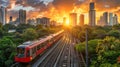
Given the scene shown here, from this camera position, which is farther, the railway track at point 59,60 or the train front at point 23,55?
the railway track at point 59,60

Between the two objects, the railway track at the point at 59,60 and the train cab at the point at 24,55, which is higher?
the train cab at the point at 24,55

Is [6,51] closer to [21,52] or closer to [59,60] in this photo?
[59,60]

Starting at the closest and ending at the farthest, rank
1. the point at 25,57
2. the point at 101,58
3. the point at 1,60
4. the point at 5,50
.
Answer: the point at 101,58 < the point at 25,57 < the point at 1,60 < the point at 5,50

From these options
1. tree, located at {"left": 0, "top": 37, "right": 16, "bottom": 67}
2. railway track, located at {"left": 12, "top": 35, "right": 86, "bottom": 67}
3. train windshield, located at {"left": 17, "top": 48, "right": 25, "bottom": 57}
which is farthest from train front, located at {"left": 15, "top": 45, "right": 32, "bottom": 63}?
tree, located at {"left": 0, "top": 37, "right": 16, "bottom": 67}

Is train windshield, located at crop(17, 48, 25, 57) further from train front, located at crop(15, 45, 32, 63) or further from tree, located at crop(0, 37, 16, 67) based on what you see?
tree, located at crop(0, 37, 16, 67)

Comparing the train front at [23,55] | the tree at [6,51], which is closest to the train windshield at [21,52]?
the train front at [23,55]

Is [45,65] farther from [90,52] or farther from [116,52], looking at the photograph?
[116,52]

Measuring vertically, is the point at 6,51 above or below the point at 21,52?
below

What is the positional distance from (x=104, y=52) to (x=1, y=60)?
95.6 ft

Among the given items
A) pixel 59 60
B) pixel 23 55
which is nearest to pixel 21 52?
pixel 23 55

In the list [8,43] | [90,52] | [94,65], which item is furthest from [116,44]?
[8,43]

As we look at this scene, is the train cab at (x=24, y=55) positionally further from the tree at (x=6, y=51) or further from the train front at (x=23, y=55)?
the tree at (x=6, y=51)

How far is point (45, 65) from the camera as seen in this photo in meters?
37.0

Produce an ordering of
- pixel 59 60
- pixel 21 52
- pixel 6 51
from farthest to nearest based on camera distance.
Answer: pixel 6 51, pixel 59 60, pixel 21 52
